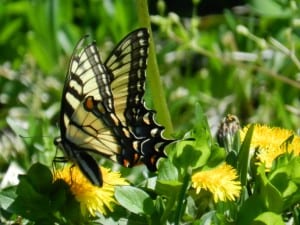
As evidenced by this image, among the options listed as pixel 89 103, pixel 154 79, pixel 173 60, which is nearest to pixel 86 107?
pixel 89 103

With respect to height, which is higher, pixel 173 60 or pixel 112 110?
pixel 112 110

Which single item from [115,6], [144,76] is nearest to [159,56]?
[115,6]

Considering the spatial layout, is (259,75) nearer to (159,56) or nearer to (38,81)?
(159,56)

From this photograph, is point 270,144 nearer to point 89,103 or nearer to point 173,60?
point 89,103

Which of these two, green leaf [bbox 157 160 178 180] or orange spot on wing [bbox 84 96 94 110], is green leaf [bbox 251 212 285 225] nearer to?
green leaf [bbox 157 160 178 180]

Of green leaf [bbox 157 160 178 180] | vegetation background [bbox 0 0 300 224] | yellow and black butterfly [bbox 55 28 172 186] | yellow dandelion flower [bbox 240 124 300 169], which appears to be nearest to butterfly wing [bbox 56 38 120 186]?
yellow and black butterfly [bbox 55 28 172 186]
